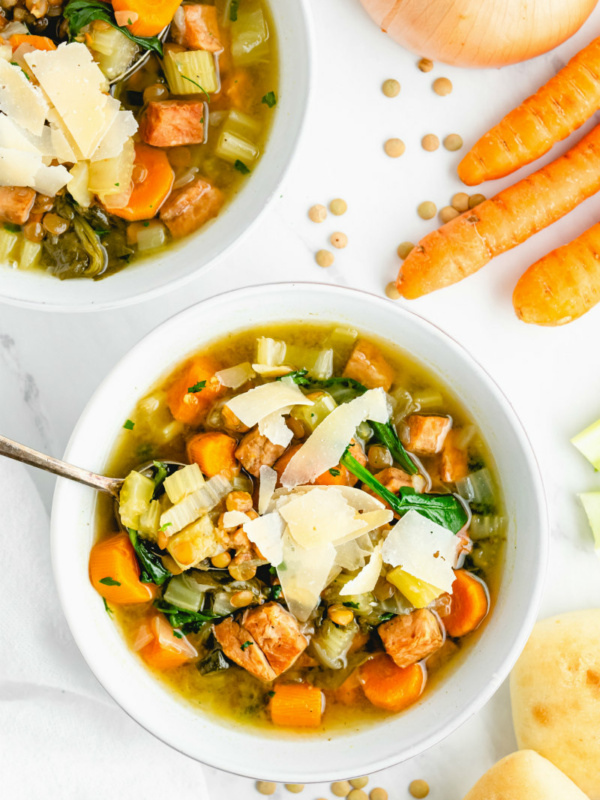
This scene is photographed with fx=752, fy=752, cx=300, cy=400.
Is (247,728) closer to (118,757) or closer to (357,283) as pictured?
(118,757)

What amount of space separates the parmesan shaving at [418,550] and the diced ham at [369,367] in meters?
0.49

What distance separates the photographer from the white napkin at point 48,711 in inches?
112

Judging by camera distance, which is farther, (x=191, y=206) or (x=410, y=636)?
(x=191, y=206)

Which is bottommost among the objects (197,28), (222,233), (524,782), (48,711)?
(48,711)

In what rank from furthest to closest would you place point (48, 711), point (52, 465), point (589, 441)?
point (589, 441) → point (48, 711) → point (52, 465)

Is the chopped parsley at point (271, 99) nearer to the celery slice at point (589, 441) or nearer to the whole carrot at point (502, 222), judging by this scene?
the whole carrot at point (502, 222)

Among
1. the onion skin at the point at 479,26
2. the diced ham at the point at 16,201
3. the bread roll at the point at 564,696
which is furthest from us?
the bread roll at the point at 564,696

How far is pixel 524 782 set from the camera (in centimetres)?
283

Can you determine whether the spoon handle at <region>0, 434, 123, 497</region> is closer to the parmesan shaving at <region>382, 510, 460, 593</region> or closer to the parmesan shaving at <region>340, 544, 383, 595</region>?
the parmesan shaving at <region>340, 544, 383, 595</region>

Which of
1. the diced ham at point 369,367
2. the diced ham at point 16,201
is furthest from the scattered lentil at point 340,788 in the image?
the diced ham at point 16,201

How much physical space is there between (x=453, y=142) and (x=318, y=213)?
0.62 meters

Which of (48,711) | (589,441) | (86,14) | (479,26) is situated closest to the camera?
(86,14)

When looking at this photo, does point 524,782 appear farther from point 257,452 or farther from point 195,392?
point 195,392

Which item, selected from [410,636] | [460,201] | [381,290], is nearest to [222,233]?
[381,290]
